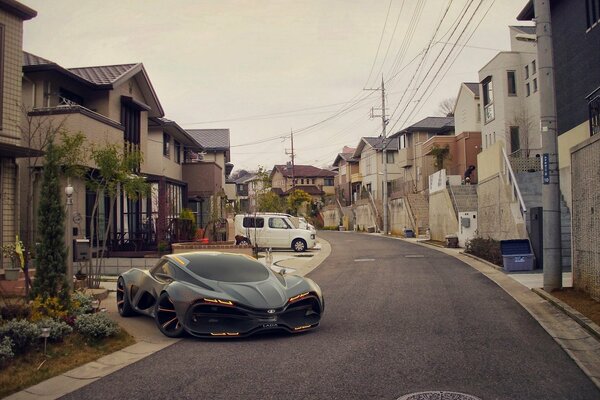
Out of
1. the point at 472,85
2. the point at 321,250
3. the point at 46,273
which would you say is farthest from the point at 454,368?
the point at 472,85

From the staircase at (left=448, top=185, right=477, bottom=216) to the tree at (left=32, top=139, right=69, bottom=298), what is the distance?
2442cm

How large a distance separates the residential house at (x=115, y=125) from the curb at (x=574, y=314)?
995 centimetres

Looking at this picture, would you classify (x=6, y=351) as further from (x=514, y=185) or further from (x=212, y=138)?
(x=212, y=138)

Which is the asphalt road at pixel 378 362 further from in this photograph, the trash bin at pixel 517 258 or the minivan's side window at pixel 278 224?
the minivan's side window at pixel 278 224

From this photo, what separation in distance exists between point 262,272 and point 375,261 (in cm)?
1187

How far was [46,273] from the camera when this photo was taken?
8.02m

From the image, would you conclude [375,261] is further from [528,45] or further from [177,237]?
[528,45]

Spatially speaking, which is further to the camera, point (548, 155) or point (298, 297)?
point (548, 155)

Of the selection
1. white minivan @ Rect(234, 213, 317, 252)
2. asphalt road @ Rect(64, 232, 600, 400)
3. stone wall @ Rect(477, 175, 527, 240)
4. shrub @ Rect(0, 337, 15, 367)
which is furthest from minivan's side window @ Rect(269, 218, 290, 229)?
shrub @ Rect(0, 337, 15, 367)

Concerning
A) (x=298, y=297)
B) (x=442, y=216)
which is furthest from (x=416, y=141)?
(x=298, y=297)

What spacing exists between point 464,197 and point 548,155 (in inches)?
762

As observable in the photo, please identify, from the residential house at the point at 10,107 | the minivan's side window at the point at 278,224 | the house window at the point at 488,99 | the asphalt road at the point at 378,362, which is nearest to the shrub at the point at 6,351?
the asphalt road at the point at 378,362

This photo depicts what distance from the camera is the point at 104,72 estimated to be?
20625 millimetres

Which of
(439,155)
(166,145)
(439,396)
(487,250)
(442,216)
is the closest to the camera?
(439,396)
